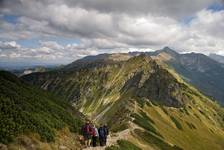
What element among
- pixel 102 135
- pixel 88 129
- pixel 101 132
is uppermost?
pixel 88 129

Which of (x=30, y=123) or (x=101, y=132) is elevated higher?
(x=30, y=123)

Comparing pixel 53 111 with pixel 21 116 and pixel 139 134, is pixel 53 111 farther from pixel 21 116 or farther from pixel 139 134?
pixel 139 134

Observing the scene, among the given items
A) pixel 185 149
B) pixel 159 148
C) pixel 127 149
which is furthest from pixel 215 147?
pixel 127 149

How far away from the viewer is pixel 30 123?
118 ft

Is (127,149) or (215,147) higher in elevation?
(127,149)

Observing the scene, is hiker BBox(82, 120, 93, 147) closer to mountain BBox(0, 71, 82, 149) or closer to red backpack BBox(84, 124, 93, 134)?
red backpack BBox(84, 124, 93, 134)

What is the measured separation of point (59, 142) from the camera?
3797 centimetres

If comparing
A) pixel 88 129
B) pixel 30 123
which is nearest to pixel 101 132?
pixel 88 129

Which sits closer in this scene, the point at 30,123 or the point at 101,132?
the point at 30,123

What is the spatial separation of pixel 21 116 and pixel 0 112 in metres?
2.43

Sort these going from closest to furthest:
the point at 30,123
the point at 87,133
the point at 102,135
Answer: the point at 30,123, the point at 87,133, the point at 102,135

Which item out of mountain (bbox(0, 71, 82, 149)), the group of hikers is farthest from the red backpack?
mountain (bbox(0, 71, 82, 149))

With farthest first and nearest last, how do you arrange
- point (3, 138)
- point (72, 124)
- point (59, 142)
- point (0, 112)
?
point (72, 124), point (59, 142), point (0, 112), point (3, 138)

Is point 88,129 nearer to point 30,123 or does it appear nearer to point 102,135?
point 102,135
